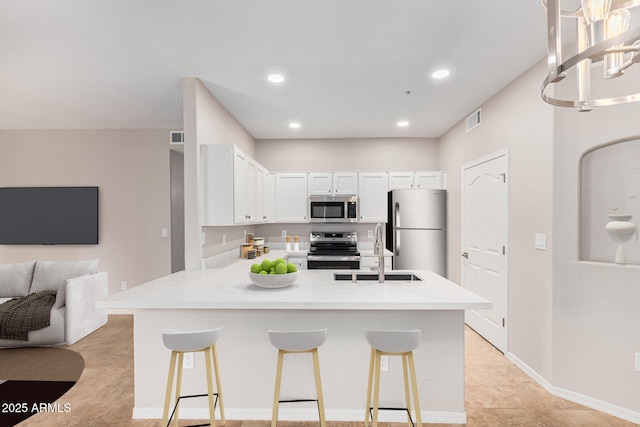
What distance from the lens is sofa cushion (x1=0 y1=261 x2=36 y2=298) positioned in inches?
154

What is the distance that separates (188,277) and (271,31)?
6.79 feet

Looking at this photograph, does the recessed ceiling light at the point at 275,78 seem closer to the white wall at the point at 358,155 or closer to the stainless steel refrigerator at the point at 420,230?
the white wall at the point at 358,155

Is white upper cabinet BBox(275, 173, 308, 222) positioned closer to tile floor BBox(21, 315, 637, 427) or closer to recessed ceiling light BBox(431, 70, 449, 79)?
recessed ceiling light BBox(431, 70, 449, 79)

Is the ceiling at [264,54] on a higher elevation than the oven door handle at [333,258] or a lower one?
higher

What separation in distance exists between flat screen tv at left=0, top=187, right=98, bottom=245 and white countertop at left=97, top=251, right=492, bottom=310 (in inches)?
118

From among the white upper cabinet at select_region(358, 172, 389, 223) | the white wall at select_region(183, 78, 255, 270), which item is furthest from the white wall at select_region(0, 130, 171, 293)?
the white upper cabinet at select_region(358, 172, 389, 223)

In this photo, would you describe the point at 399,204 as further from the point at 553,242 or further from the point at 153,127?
the point at 153,127

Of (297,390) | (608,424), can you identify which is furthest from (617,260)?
(297,390)

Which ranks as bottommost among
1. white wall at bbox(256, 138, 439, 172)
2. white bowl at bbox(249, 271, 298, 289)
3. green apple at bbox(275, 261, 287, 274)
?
white bowl at bbox(249, 271, 298, 289)

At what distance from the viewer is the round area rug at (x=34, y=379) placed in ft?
7.81

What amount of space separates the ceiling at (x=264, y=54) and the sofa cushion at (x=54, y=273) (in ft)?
6.24

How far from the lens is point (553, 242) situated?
2600mm

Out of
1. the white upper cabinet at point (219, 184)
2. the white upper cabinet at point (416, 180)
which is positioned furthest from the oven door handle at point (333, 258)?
the white upper cabinet at point (219, 184)

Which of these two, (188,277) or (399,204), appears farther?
(399,204)
